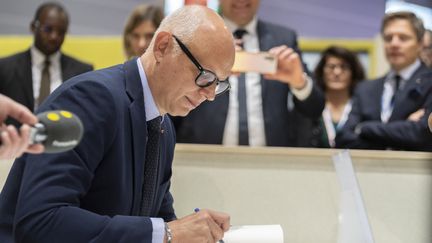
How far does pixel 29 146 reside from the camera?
3.39 feet

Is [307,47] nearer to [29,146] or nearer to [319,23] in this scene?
[319,23]

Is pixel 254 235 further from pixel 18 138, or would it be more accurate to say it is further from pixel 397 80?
pixel 397 80

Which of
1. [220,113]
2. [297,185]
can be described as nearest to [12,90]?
[220,113]

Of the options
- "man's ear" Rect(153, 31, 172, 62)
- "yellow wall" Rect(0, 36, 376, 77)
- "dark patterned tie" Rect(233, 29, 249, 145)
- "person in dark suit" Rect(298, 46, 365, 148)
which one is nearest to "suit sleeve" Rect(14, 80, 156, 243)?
"man's ear" Rect(153, 31, 172, 62)

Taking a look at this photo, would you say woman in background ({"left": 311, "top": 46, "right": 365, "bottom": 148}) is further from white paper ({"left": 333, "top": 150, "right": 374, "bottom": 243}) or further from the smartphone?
white paper ({"left": 333, "top": 150, "right": 374, "bottom": 243})

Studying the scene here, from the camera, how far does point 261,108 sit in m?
2.79

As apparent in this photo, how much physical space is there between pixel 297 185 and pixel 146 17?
1.20m

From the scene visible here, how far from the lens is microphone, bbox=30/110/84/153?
103 centimetres

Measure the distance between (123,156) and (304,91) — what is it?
137 cm

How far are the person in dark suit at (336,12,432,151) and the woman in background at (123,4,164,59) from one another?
98 centimetres

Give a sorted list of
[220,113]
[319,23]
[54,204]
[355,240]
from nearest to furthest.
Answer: [54,204] < [355,240] < [220,113] < [319,23]

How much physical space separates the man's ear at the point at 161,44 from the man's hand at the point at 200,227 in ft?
1.28

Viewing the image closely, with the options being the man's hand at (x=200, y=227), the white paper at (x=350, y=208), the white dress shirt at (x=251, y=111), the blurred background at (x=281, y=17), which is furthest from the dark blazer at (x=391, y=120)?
the blurred background at (x=281, y=17)

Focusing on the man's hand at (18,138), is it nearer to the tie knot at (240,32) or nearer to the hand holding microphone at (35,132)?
the hand holding microphone at (35,132)
